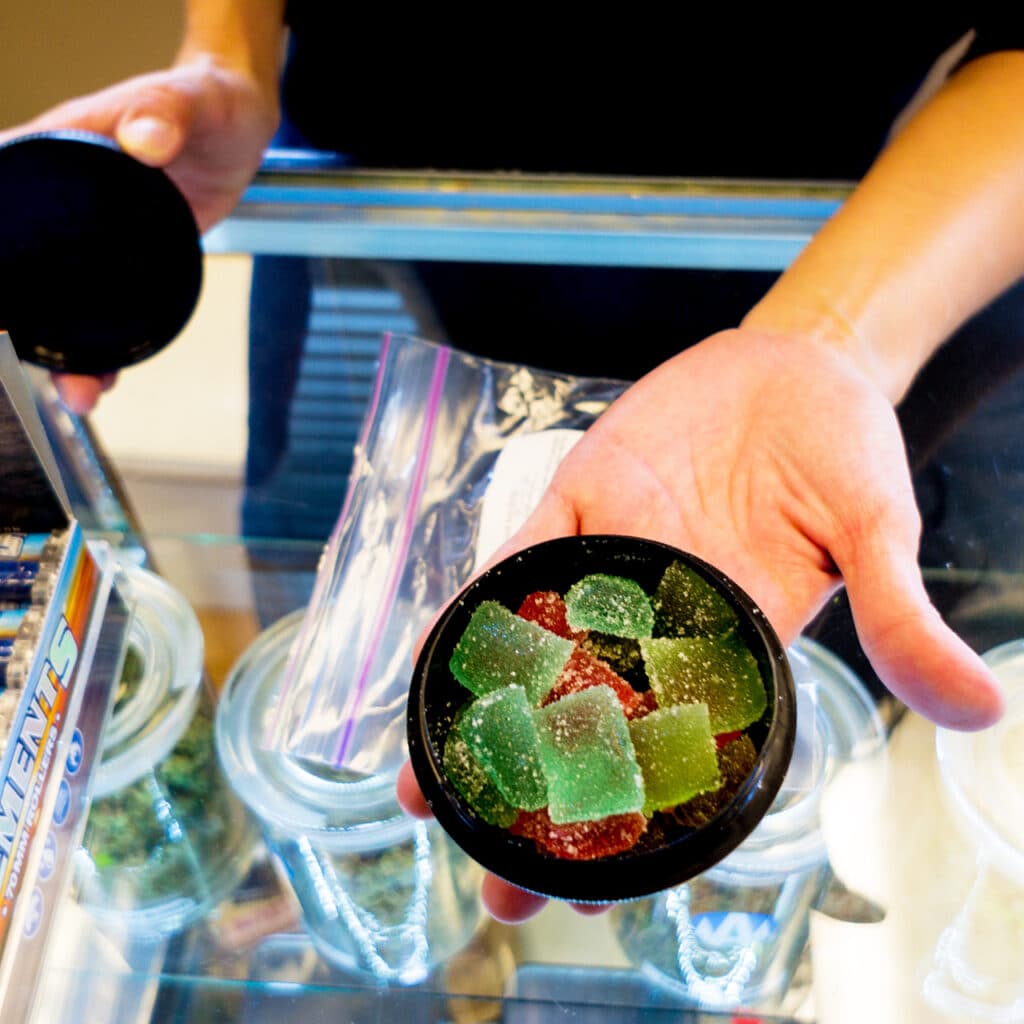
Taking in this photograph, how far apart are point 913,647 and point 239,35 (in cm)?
108

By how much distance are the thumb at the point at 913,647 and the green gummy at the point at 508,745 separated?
0.24 meters

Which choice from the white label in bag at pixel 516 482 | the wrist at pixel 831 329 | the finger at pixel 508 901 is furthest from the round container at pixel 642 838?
the wrist at pixel 831 329

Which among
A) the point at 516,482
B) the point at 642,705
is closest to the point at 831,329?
the point at 516,482

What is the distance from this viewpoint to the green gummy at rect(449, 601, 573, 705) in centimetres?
64

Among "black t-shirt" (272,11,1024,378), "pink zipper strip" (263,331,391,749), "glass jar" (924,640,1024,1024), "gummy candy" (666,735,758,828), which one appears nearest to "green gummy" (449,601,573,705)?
"gummy candy" (666,735,758,828)

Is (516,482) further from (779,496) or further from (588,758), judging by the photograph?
(588,758)

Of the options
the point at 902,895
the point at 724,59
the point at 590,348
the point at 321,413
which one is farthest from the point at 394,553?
the point at 724,59

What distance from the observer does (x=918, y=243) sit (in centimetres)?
93

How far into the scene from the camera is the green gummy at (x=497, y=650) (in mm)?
637

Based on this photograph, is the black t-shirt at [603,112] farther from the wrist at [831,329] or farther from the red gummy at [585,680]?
the red gummy at [585,680]

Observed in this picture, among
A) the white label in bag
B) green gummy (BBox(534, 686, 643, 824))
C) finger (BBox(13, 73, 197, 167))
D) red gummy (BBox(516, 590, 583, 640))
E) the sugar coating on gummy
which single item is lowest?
the white label in bag

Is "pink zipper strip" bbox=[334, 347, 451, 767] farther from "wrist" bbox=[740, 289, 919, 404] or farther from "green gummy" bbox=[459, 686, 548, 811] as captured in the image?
"wrist" bbox=[740, 289, 919, 404]

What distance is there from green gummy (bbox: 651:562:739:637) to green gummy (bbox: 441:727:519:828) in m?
0.16

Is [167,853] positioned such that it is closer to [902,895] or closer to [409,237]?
[902,895]
